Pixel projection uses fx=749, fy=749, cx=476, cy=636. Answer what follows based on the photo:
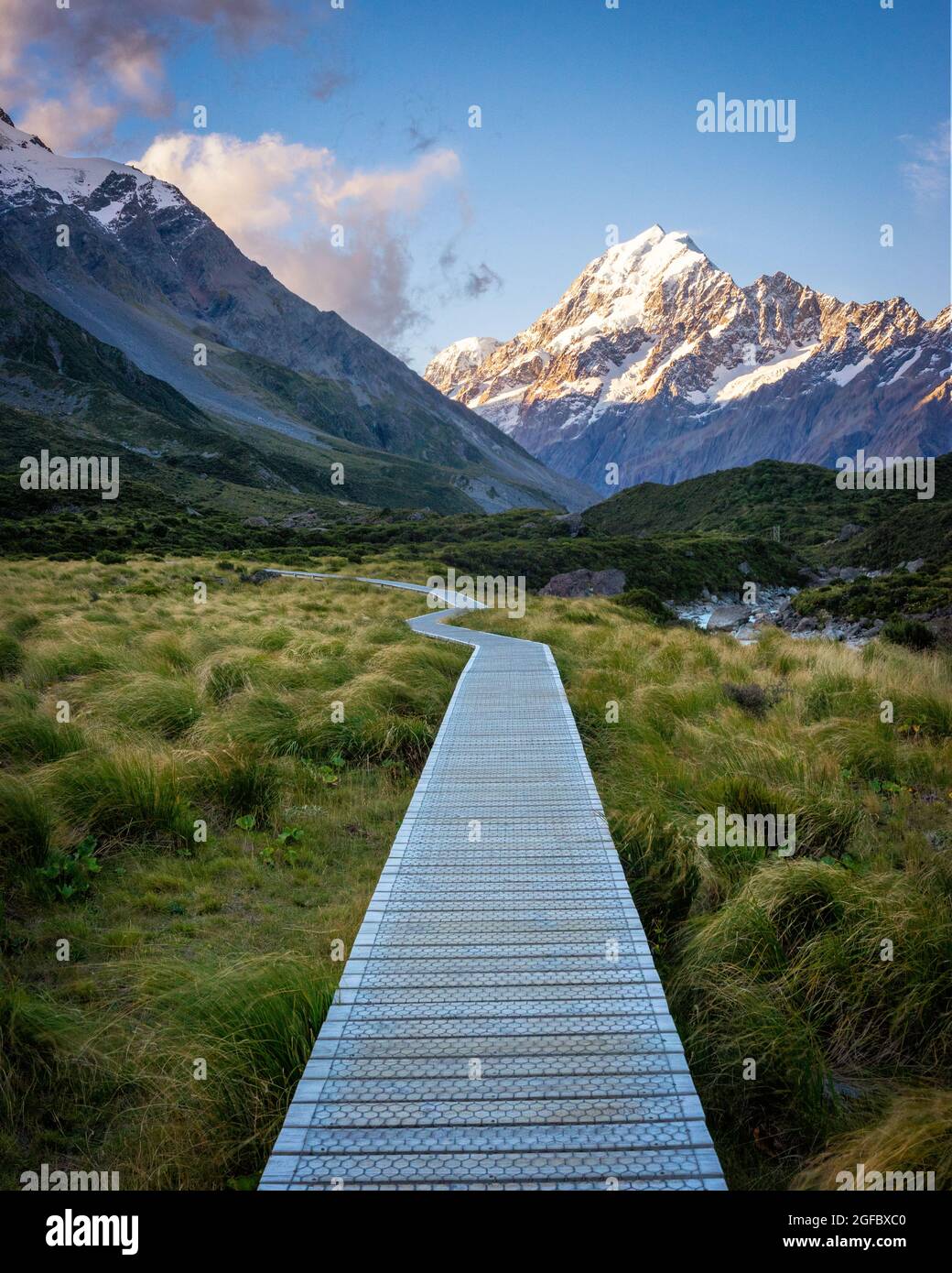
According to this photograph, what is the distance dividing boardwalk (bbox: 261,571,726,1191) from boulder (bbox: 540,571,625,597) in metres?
36.1

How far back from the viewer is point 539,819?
253 inches

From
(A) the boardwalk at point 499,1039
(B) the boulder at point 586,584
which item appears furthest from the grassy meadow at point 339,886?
(B) the boulder at point 586,584

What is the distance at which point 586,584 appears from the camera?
145ft

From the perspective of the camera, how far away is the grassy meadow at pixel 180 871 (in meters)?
3.57

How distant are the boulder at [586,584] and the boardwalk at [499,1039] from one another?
36.1m

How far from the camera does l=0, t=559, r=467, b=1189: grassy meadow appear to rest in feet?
11.7

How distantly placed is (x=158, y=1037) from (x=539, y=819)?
11.1 ft

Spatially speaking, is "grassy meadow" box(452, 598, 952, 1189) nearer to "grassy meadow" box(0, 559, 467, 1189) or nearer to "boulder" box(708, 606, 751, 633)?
"grassy meadow" box(0, 559, 467, 1189)

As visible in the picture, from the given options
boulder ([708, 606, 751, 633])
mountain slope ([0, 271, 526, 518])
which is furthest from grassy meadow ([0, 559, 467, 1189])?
mountain slope ([0, 271, 526, 518])

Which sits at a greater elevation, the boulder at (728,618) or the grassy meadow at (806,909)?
the boulder at (728,618)

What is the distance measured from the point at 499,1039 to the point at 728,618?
3594cm

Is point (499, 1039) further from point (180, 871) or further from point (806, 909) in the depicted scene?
point (180, 871)

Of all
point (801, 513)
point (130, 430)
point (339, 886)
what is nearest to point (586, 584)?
point (339, 886)

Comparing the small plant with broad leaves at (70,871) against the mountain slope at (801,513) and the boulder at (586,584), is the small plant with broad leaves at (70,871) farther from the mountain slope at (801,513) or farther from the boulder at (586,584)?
the mountain slope at (801,513)
